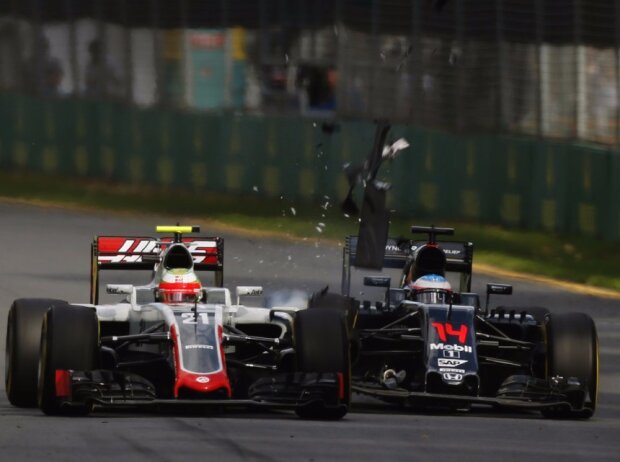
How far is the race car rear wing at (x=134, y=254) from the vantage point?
1482cm

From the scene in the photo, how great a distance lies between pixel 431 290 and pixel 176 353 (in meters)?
2.62

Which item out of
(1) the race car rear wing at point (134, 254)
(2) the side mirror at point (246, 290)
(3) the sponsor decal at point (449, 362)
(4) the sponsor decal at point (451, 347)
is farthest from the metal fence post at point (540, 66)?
(3) the sponsor decal at point (449, 362)

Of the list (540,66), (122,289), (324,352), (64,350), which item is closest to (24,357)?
(64,350)

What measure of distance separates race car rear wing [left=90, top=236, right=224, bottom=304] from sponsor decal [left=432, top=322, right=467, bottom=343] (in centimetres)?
205

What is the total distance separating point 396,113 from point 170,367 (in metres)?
14.4

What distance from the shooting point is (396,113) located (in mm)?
26984

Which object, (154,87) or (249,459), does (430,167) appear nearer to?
(154,87)

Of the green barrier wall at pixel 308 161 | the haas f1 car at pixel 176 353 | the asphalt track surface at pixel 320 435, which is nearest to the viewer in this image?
the asphalt track surface at pixel 320 435

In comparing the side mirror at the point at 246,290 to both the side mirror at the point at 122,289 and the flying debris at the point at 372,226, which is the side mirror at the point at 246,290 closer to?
the side mirror at the point at 122,289

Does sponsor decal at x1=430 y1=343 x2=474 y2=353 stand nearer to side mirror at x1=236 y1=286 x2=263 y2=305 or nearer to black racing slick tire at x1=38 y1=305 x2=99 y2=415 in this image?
side mirror at x1=236 y1=286 x2=263 y2=305

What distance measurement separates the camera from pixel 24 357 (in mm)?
12773

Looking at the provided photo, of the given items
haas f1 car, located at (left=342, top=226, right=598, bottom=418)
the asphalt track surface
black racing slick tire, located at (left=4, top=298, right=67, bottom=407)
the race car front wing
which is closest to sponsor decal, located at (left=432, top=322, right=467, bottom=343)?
haas f1 car, located at (left=342, top=226, right=598, bottom=418)

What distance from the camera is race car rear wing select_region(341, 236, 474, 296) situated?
15414 mm

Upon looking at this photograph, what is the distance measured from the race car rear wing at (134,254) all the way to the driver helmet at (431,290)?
1.46 meters
